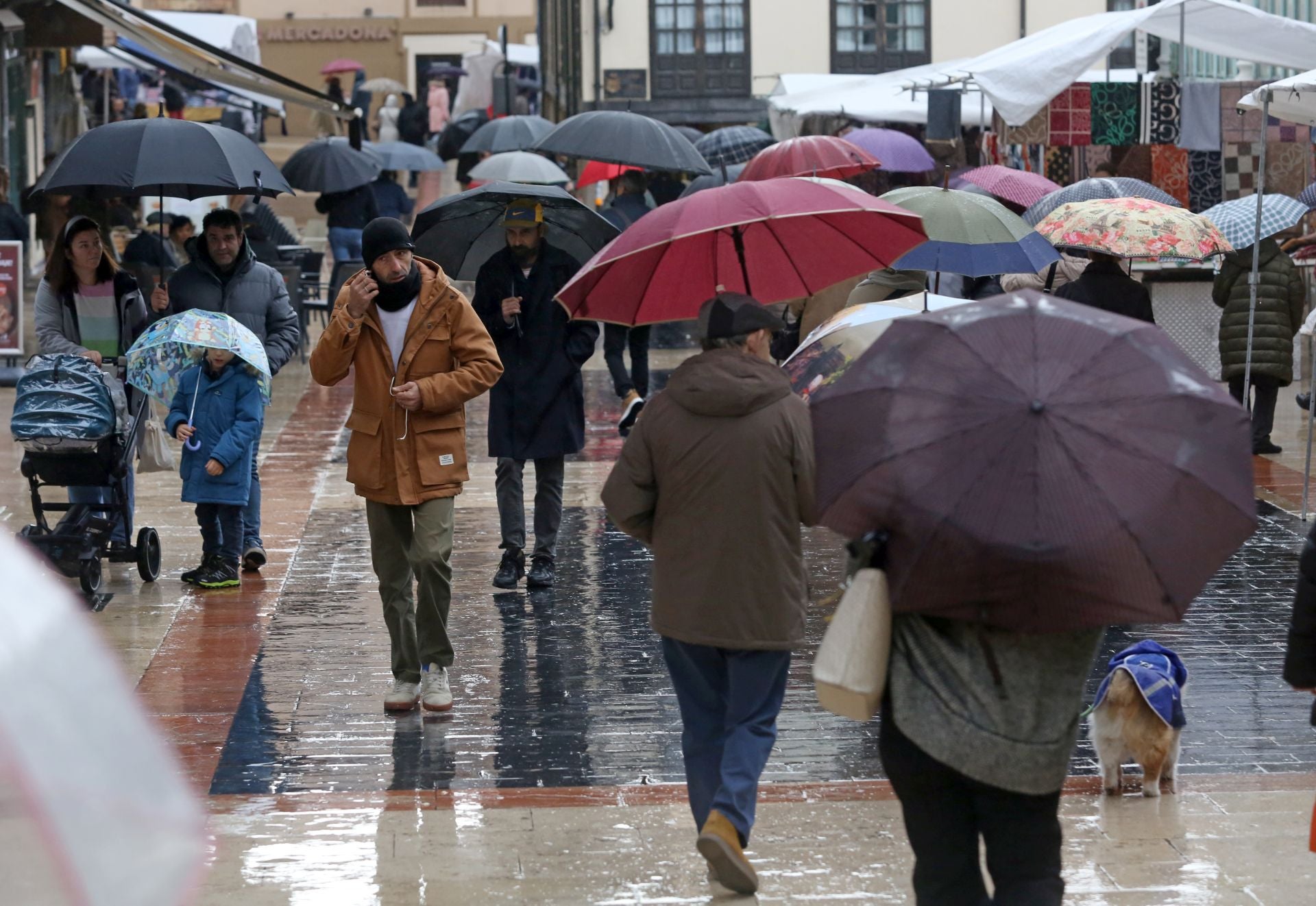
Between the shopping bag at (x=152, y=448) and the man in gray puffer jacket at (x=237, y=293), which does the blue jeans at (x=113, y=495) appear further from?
the man in gray puffer jacket at (x=237, y=293)

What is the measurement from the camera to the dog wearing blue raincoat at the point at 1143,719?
5.85m

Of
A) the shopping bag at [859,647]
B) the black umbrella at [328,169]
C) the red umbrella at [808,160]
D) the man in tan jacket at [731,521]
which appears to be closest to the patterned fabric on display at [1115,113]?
the red umbrella at [808,160]

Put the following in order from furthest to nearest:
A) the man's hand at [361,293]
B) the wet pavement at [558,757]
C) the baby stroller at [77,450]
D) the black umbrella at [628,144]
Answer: the black umbrella at [628,144] → the baby stroller at [77,450] → the man's hand at [361,293] → the wet pavement at [558,757]

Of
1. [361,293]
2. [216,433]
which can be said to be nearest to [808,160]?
[216,433]

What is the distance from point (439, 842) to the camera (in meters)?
5.59

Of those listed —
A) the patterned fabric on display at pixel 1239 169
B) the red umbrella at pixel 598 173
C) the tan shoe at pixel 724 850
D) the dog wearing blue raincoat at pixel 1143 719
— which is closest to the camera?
the tan shoe at pixel 724 850

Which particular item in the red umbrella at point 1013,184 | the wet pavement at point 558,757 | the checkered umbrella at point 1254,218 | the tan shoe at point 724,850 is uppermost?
the red umbrella at point 1013,184

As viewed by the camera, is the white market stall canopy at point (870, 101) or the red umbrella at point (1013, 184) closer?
the red umbrella at point (1013, 184)

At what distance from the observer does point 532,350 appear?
356 inches

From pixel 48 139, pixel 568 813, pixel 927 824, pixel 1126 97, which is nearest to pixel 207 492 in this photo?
pixel 568 813

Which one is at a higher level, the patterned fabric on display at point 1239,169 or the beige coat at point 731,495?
the patterned fabric on display at point 1239,169

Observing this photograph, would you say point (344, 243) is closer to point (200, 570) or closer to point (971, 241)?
point (200, 570)

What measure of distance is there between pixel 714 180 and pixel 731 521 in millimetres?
11676

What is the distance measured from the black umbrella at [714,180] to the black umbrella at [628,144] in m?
0.13
